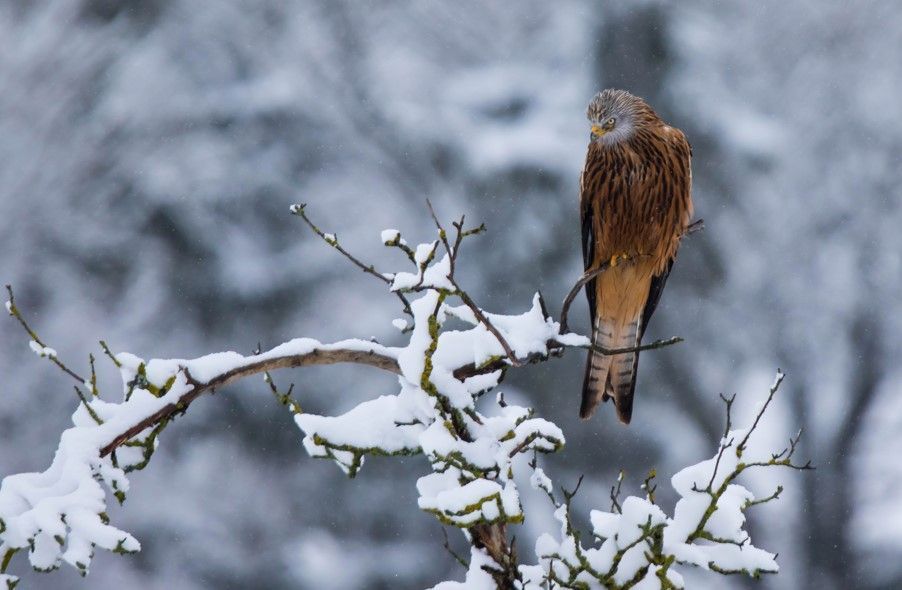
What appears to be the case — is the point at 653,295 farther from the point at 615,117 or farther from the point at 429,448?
the point at 429,448

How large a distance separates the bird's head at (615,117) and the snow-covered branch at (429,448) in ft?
6.34

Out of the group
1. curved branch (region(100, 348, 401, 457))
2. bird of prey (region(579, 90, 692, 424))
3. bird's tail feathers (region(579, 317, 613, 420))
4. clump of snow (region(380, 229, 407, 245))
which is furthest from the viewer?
bird of prey (region(579, 90, 692, 424))

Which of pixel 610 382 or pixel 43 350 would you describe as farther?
pixel 610 382

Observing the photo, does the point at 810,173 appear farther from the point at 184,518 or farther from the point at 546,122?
the point at 184,518

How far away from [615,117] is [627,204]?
0.29 metres

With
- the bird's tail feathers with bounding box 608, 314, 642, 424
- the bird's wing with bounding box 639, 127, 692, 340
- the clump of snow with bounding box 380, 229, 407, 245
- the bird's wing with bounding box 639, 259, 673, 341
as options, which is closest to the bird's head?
the bird's wing with bounding box 639, 127, 692, 340

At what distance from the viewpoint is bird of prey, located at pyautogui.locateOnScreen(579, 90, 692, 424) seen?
12.2 ft

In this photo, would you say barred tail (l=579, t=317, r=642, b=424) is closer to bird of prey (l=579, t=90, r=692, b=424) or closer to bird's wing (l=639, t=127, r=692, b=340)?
bird of prey (l=579, t=90, r=692, b=424)

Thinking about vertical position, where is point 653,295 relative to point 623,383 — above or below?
above

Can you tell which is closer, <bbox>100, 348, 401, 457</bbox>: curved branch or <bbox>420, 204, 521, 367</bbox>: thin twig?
<bbox>420, 204, 521, 367</bbox>: thin twig

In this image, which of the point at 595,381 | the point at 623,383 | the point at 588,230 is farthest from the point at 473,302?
the point at 588,230

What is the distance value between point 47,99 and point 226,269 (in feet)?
7.58

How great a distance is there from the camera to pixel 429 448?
1655 millimetres

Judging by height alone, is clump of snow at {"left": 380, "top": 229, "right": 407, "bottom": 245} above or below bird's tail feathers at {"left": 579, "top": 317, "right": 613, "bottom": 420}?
below
